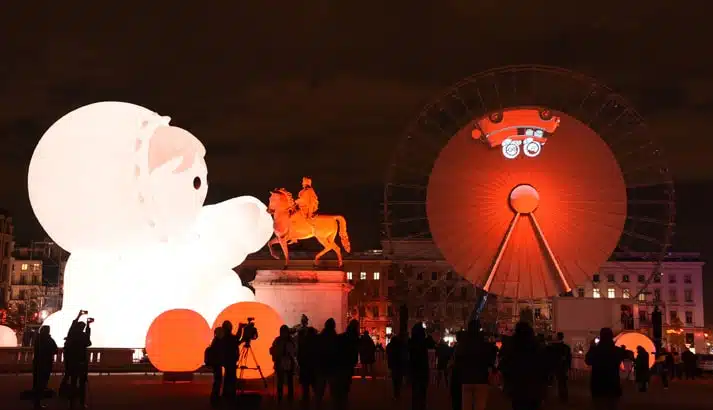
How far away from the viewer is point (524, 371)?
38.6 feet

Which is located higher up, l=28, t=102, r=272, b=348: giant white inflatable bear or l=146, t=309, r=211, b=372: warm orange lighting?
l=28, t=102, r=272, b=348: giant white inflatable bear

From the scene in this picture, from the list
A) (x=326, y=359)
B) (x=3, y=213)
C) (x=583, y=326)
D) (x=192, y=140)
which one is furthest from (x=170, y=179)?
(x=3, y=213)

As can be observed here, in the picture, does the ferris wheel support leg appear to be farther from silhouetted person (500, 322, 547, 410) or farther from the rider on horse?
silhouetted person (500, 322, 547, 410)

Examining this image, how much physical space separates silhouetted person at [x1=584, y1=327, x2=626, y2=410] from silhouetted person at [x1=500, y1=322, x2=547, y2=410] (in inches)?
29.8

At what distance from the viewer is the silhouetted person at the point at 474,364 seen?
1317 centimetres

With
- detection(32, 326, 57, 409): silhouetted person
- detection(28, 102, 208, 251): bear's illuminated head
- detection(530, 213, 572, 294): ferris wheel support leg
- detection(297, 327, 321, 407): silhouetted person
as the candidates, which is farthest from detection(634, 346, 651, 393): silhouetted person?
detection(530, 213, 572, 294): ferris wheel support leg

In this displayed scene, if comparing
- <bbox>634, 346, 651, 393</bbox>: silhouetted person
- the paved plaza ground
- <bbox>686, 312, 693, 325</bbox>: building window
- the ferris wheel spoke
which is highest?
the ferris wheel spoke

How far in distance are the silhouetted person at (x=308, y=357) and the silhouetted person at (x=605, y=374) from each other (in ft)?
16.4

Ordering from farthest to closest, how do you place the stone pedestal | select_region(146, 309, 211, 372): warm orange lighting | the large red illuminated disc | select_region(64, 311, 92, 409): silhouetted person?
the large red illuminated disc
the stone pedestal
select_region(146, 309, 211, 372): warm orange lighting
select_region(64, 311, 92, 409): silhouetted person

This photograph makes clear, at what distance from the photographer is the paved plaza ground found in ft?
57.7

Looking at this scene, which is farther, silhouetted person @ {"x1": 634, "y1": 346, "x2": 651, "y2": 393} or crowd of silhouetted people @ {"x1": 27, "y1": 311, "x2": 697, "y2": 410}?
silhouetted person @ {"x1": 634, "y1": 346, "x2": 651, "y2": 393}

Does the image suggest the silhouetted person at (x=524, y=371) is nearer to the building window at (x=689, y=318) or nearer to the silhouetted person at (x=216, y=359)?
the silhouetted person at (x=216, y=359)

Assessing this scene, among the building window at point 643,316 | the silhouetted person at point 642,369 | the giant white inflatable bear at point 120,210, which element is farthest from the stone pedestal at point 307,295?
the building window at point 643,316

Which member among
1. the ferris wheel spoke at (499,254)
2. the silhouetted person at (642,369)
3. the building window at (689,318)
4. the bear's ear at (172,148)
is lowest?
the silhouetted person at (642,369)
